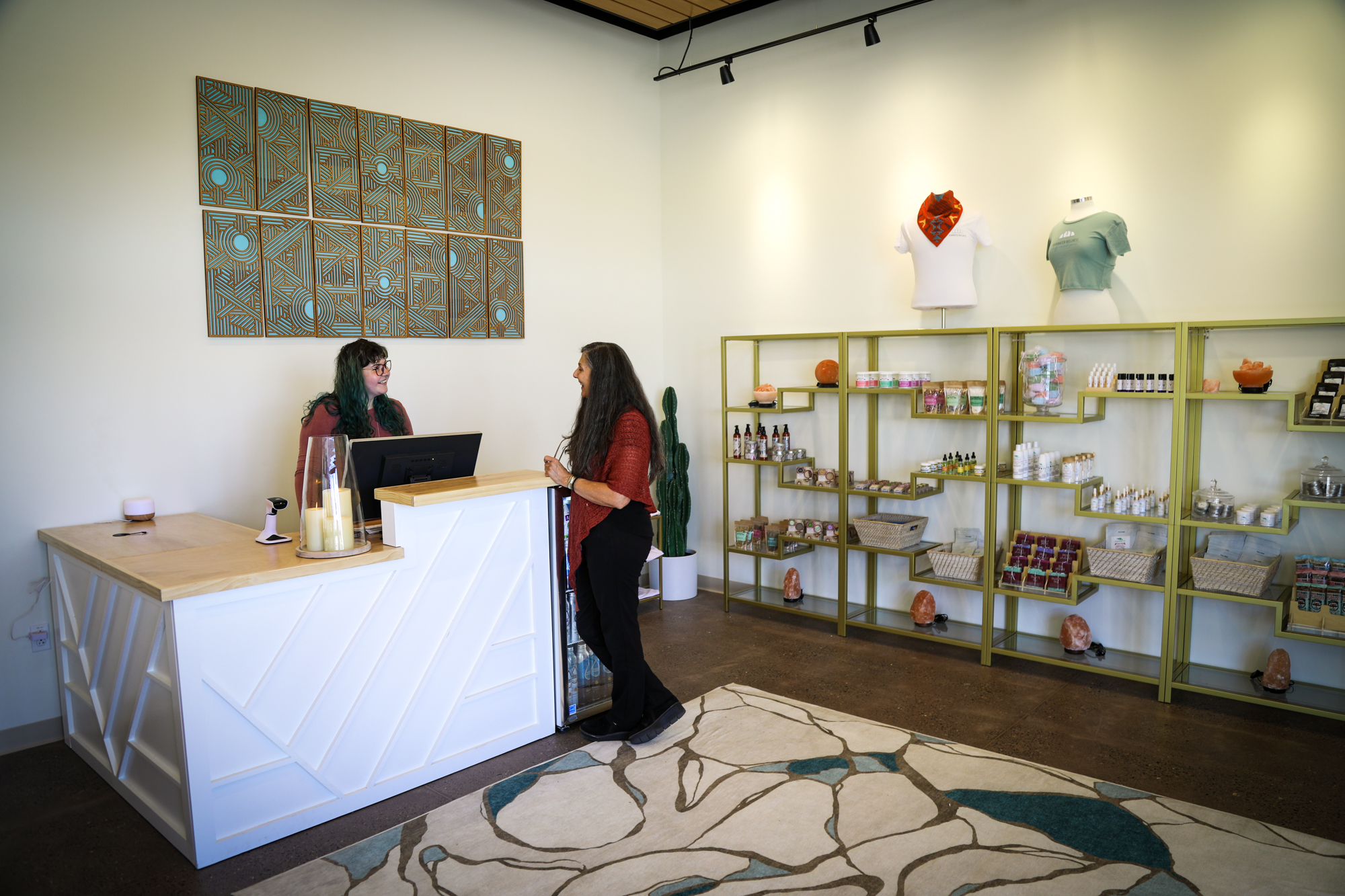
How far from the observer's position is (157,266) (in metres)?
3.80

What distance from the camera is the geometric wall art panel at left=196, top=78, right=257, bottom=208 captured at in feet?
12.8

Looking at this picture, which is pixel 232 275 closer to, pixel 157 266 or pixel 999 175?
pixel 157 266

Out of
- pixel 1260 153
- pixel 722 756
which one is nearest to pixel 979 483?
pixel 1260 153

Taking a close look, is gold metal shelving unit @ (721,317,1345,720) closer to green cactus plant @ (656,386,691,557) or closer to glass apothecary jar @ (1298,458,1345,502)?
glass apothecary jar @ (1298,458,1345,502)

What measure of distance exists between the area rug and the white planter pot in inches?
92.3

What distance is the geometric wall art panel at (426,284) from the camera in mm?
4695

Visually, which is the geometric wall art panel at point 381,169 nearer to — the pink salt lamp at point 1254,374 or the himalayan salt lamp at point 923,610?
the himalayan salt lamp at point 923,610

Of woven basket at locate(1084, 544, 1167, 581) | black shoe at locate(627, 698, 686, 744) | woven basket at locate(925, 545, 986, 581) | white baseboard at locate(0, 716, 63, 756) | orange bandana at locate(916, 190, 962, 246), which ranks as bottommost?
white baseboard at locate(0, 716, 63, 756)

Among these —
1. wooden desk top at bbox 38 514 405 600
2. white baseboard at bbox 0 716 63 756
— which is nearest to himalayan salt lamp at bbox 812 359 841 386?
wooden desk top at bbox 38 514 405 600

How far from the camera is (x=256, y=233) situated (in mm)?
4090

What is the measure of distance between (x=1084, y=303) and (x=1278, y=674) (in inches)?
72.9

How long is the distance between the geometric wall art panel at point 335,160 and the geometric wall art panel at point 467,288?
0.62 m

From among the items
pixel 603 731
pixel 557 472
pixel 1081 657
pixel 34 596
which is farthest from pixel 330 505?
pixel 1081 657

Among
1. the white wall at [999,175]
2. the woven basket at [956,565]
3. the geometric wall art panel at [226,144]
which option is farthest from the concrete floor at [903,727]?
the geometric wall art panel at [226,144]
